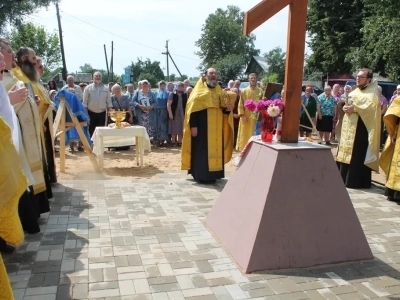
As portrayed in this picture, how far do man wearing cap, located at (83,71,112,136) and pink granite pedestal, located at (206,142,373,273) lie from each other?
7297mm

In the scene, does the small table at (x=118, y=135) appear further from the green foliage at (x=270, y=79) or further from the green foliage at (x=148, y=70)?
the green foliage at (x=148, y=70)

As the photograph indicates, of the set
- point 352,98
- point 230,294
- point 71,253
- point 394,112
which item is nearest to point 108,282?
point 71,253

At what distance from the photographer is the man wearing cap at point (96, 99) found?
1040 cm

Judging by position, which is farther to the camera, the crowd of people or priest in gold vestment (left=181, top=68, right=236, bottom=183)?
priest in gold vestment (left=181, top=68, right=236, bottom=183)

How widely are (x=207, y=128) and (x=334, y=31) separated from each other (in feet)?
88.3

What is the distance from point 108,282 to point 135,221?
5.05 feet

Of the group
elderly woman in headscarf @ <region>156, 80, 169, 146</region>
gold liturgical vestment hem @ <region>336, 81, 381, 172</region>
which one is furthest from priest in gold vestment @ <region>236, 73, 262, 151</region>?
gold liturgical vestment hem @ <region>336, 81, 381, 172</region>

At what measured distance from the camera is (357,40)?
2930 cm

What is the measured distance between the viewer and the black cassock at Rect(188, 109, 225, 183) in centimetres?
680

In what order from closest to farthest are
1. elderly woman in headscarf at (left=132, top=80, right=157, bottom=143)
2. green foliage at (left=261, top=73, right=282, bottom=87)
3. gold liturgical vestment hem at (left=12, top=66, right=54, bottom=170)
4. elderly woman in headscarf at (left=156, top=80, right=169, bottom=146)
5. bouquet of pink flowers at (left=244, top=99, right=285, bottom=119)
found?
bouquet of pink flowers at (left=244, top=99, right=285, bottom=119), gold liturgical vestment hem at (left=12, top=66, right=54, bottom=170), elderly woman in headscarf at (left=132, top=80, right=157, bottom=143), elderly woman in headscarf at (left=156, top=80, right=169, bottom=146), green foliage at (left=261, top=73, right=282, bottom=87)

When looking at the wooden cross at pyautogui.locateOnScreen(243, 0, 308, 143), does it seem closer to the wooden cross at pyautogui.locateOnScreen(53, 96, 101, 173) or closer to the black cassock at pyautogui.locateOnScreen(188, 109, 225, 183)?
the black cassock at pyautogui.locateOnScreen(188, 109, 225, 183)

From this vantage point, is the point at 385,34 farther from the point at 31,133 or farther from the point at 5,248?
the point at 5,248

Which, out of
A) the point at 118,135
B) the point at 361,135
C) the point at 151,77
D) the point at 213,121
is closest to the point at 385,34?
the point at 361,135

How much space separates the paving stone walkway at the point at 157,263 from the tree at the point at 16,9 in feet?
72.5
